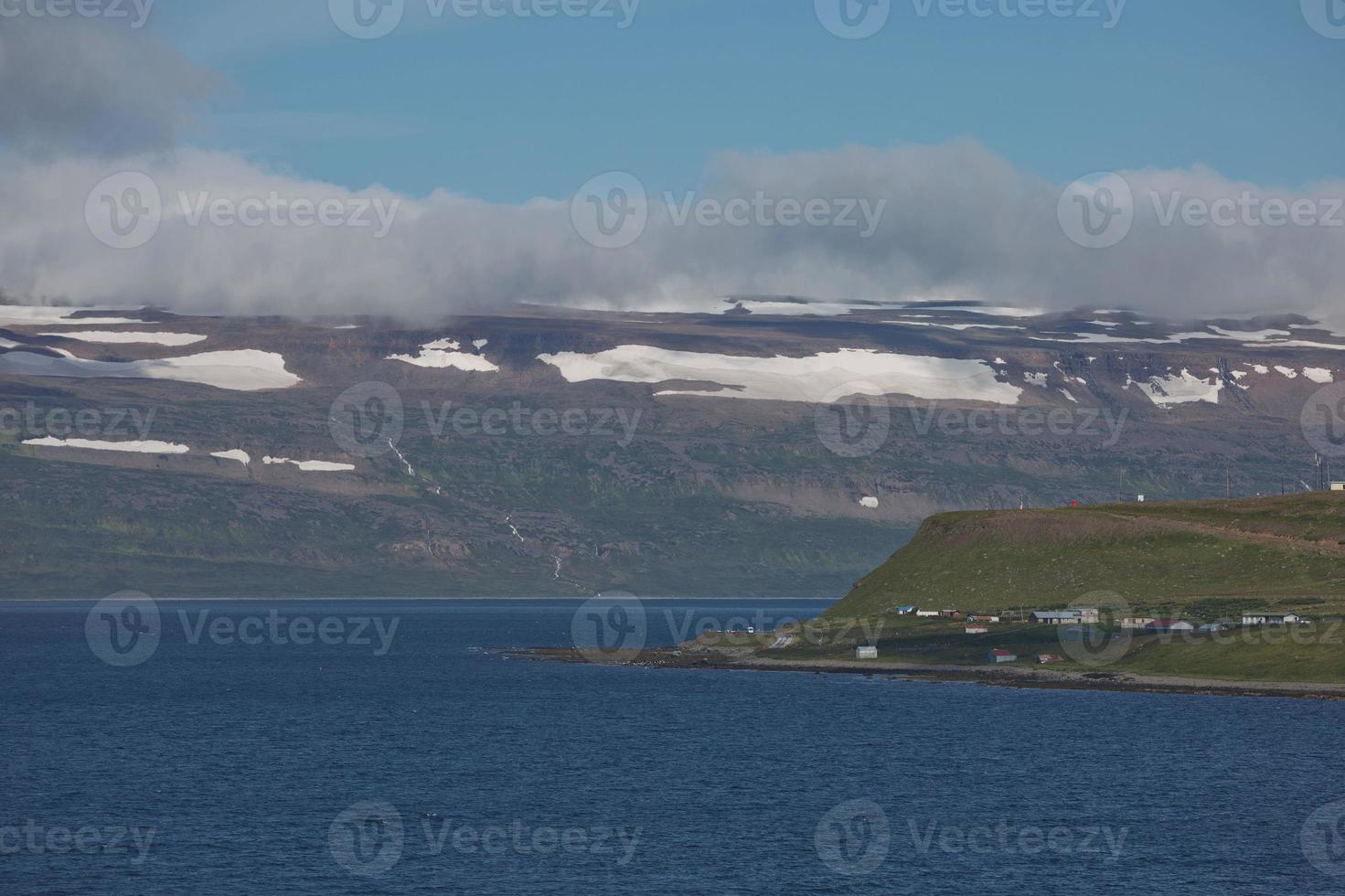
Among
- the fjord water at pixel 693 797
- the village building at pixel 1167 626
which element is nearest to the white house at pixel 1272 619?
the village building at pixel 1167 626

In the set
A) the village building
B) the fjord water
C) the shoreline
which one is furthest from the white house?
the fjord water

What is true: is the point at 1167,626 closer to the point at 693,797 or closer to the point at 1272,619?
the point at 1272,619

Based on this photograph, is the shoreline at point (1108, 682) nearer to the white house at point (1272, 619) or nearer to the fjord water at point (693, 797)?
the fjord water at point (693, 797)

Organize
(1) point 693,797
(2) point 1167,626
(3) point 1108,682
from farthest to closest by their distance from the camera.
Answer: (2) point 1167,626
(3) point 1108,682
(1) point 693,797

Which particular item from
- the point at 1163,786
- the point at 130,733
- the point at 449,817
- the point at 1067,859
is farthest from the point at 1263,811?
the point at 130,733

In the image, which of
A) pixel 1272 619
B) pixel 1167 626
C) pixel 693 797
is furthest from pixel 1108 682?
pixel 693 797

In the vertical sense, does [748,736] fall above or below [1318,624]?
below

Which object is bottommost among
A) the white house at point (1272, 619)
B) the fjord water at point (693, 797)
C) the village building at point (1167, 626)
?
the fjord water at point (693, 797)

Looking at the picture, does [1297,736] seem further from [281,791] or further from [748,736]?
[281,791]
